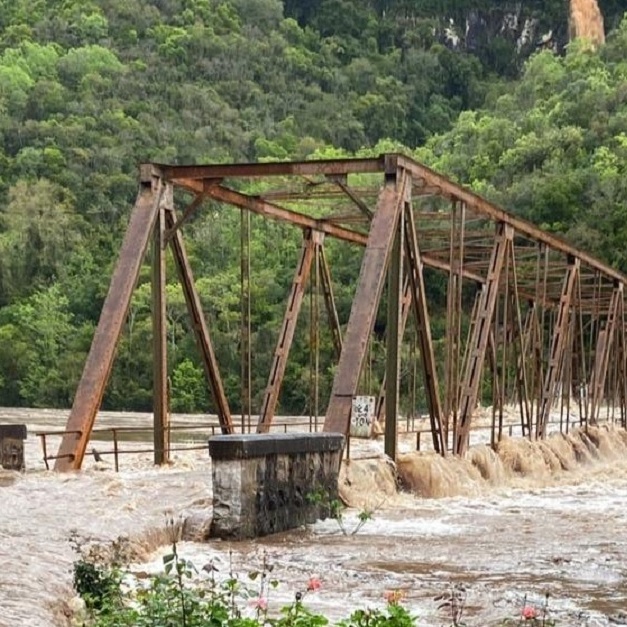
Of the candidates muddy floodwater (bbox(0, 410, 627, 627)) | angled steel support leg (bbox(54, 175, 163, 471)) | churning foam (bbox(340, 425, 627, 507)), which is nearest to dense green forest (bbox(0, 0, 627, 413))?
churning foam (bbox(340, 425, 627, 507))

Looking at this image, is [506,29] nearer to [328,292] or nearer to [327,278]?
[328,292]

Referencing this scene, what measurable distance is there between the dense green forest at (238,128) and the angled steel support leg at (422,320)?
3966 cm

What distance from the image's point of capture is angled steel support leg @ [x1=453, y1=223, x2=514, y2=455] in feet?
74.0

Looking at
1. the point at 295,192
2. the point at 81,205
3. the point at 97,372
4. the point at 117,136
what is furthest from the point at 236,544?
the point at 117,136

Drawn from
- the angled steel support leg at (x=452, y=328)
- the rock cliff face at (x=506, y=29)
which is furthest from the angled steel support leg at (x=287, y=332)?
the rock cliff face at (x=506, y=29)

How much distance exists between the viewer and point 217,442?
14.1 m

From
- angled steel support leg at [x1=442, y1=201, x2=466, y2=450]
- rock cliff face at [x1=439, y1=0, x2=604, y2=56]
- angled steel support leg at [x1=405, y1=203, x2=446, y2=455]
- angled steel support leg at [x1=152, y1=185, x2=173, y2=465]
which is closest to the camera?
angled steel support leg at [x1=405, y1=203, x2=446, y2=455]

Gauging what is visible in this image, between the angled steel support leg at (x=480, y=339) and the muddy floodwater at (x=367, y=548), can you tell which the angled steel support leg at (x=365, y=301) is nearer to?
the muddy floodwater at (x=367, y=548)

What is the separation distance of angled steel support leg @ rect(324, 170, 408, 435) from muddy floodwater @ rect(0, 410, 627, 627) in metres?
1.04

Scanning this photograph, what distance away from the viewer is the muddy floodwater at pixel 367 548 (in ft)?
34.2

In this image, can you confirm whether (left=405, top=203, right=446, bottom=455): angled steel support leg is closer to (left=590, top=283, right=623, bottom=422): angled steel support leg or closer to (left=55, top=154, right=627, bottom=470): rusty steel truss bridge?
(left=55, top=154, right=627, bottom=470): rusty steel truss bridge

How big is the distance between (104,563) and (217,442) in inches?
121

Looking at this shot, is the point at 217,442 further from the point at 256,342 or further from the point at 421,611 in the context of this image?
the point at 256,342

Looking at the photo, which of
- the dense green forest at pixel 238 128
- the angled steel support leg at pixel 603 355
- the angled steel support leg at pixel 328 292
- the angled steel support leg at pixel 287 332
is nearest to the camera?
the angled steel support leg at pixel 287 332
